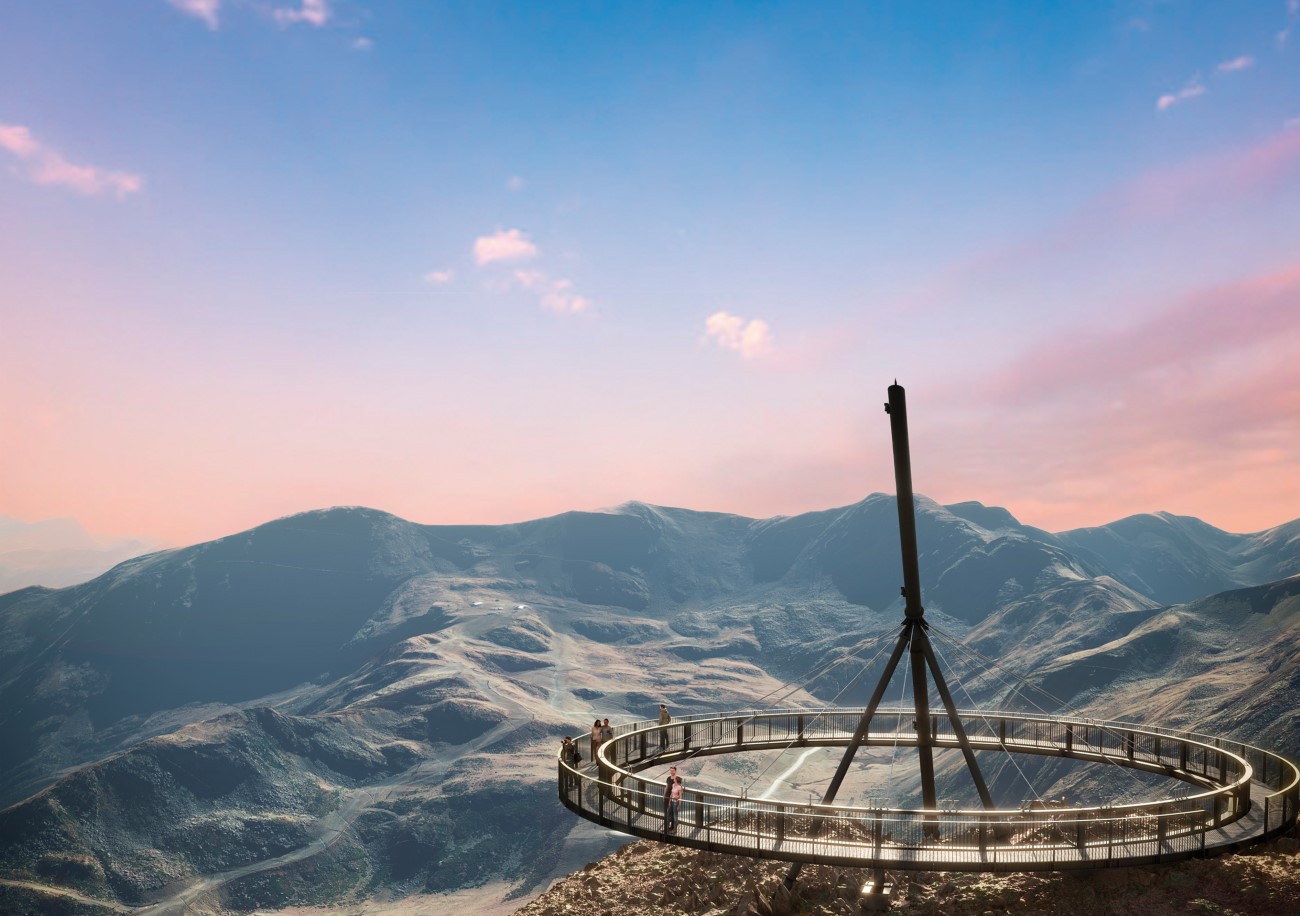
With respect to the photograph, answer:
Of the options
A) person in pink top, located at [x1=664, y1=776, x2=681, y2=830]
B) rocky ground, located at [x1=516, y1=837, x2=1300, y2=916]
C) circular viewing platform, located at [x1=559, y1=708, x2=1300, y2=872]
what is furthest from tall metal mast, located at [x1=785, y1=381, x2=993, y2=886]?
person in pink top, located at [x1=664, y1=776, x2=681, y2=830]

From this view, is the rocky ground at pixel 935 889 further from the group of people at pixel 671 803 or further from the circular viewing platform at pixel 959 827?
the group of people at pixel 671 803

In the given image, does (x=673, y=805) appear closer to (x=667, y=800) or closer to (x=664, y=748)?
(x=667, y=800)

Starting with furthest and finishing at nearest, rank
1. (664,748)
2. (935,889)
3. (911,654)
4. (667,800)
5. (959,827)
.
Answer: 1. (664,748)
2. (911,654)
3. (935,889)
4. (667,800)
5. (959,827)

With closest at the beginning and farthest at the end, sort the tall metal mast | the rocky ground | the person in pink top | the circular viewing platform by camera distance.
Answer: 1. the circular viewing platform
2. the rocky ground
3. the person in pink top
4. the tall metal mast

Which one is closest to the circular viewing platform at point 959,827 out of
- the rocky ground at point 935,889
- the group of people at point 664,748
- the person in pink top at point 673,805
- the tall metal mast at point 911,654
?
the person in pink top at point 673,805

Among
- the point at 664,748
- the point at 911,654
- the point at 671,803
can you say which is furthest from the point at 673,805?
the point at 911,654

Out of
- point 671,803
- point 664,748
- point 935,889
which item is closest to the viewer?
point 671,803

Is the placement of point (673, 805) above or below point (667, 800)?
below

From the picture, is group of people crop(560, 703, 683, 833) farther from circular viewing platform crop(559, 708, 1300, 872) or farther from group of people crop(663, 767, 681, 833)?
circular viewing platform crop(559, 708, 1300, 872)

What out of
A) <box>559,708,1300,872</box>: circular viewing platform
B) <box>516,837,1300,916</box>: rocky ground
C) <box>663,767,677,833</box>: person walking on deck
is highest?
<box>663,767,677,833</box>: person walking on deck
